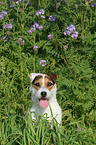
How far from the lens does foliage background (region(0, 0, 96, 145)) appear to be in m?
4.08

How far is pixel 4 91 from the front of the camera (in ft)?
13.7

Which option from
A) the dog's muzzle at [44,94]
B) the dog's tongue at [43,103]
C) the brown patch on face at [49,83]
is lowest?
the dog's tongue at [43,103]

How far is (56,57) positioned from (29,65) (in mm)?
710

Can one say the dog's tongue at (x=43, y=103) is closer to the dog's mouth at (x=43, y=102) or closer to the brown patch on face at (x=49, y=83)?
the dog's mouth at (x=43, y=102)

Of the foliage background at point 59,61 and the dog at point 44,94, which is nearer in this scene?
the dog at point 44,94

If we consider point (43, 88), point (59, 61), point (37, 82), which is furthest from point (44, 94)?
point (59, 61)

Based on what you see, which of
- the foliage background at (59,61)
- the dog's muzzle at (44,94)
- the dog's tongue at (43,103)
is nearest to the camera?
the dog's muzzle at (44,94)

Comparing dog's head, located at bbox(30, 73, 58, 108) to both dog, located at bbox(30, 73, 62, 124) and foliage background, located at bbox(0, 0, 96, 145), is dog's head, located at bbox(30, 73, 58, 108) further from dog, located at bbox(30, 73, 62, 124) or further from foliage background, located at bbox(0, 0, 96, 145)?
foliage background, located at bbox(0, 0, 96, 145)

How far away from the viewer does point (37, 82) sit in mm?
3547

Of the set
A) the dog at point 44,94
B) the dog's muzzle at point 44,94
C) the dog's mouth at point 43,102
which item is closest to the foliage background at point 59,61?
the dog at point 44,94

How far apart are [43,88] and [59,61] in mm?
1816

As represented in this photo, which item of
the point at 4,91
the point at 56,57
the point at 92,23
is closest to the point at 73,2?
the point at 92,23

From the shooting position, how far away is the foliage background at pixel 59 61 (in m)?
4.08

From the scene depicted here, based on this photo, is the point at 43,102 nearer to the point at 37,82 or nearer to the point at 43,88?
the point at 43,88
